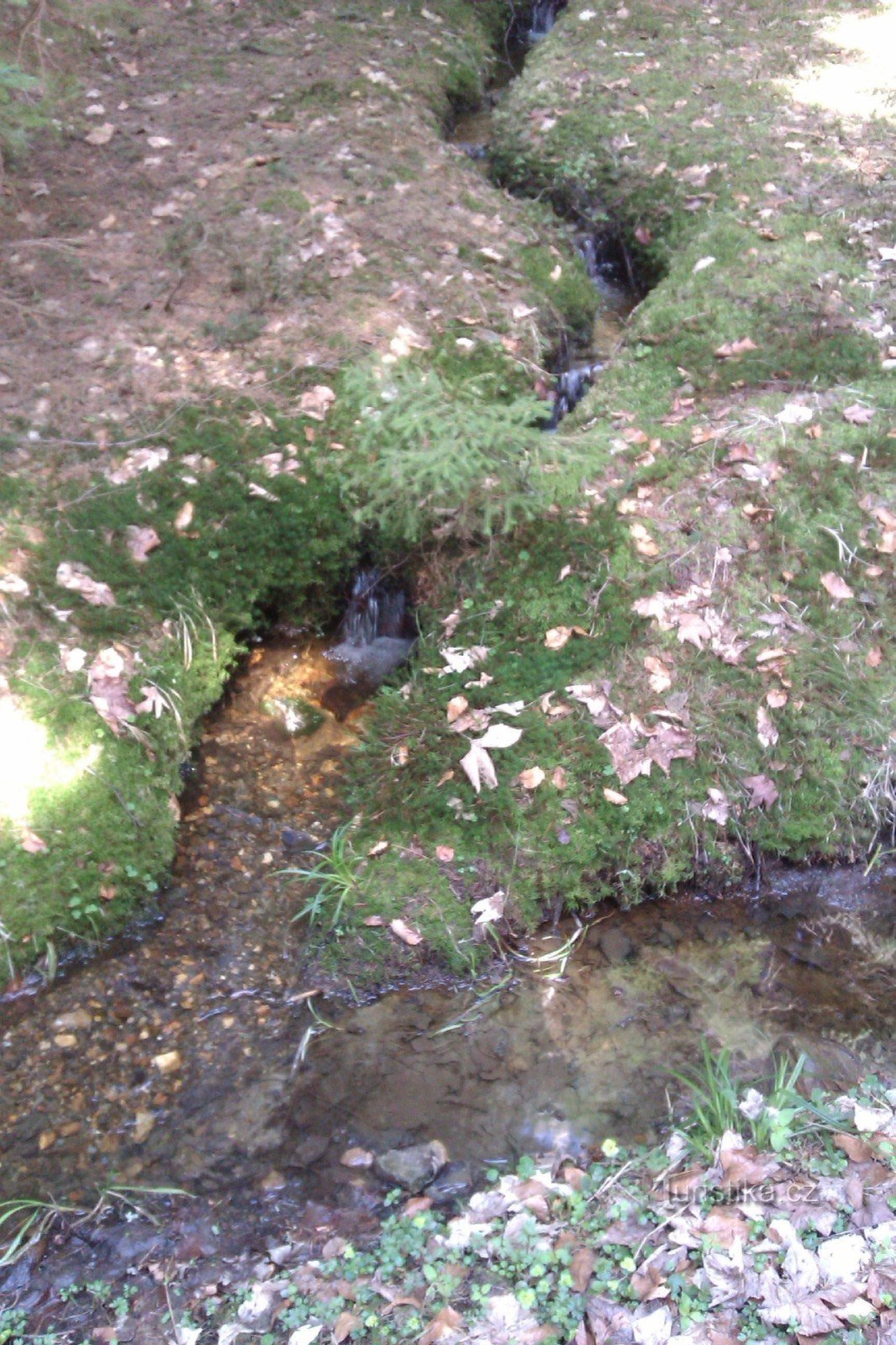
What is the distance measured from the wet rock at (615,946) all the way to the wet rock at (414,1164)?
1.15 meters

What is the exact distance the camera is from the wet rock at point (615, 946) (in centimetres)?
439

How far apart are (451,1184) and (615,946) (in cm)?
133

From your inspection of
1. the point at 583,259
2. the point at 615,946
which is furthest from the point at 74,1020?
the point at 583,259

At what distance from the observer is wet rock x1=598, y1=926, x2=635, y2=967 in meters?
4.39

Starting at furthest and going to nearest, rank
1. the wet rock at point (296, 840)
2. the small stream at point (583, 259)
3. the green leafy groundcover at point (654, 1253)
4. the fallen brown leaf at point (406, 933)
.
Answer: the small stream at point (583, 259) < the wet rock at point (296, 840) < the fallen brown leaf at point (406, 933) < the green leafy groundcover at point (654, 1253)

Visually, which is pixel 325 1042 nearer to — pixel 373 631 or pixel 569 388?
pixel 373 631

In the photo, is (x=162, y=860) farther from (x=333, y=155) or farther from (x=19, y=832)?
(x=333, y=155)

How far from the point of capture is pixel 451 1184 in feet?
11.8

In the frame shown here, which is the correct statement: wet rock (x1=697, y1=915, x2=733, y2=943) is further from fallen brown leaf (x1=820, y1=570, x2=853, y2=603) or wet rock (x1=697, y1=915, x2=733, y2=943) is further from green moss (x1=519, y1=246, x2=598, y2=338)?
green moss (x1=519, y1=246, x2=598, y2=338)

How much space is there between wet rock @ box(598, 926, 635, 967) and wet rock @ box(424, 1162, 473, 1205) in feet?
3.79

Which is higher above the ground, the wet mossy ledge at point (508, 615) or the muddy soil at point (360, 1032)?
the wet mossy ledge at point (508, 615)

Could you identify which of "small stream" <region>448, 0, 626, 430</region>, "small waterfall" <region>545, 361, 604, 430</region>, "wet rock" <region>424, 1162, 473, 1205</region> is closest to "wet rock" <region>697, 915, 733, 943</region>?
"wet rock" <region>424, 1162, 473, 1205</region>

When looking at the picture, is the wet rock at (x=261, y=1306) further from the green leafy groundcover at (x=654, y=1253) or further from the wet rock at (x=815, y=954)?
the wet rock at (x=815, y=954)

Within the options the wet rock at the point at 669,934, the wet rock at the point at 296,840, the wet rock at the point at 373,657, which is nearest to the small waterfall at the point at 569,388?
the wet rock at the point at 373,657
